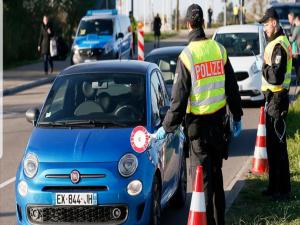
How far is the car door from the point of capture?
754 cm

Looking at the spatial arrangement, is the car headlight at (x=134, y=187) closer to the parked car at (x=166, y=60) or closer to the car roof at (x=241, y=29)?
the parked car at (x=166, y=60)

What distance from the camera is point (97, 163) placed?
6.84m

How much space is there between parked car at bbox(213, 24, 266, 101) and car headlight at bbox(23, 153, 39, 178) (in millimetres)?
9876

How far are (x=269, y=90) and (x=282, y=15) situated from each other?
22052 mm

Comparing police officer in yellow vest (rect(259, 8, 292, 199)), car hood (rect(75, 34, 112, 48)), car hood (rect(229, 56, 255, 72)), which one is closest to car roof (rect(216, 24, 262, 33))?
car hood (rect(229, 56, 255, 72))

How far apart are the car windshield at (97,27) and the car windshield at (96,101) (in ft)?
64.6

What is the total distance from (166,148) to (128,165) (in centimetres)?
92

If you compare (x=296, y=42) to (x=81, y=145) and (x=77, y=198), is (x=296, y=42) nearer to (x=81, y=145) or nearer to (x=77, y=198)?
(x=81, y=145)

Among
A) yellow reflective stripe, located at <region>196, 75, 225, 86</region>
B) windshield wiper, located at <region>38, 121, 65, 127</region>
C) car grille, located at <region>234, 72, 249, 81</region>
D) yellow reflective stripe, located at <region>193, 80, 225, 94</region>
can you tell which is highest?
yellow reflective stripe, located at <region>196, 75, 225, 86</region>

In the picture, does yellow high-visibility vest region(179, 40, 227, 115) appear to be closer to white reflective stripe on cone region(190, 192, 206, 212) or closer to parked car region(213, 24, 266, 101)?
white reflective stripe on cone region(190, 192, 206, 212)

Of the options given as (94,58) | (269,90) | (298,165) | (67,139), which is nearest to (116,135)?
(67,139)

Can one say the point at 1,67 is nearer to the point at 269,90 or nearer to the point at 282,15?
the point at 282,15

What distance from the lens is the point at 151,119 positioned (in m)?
7.68

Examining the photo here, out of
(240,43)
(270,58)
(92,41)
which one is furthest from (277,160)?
(92,41)
